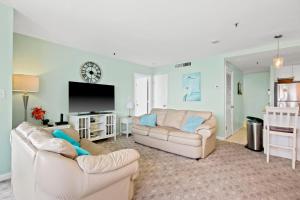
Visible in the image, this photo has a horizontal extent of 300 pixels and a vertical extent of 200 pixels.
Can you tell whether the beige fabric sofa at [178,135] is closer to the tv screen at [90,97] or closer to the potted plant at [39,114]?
the tv screen at [90,97]

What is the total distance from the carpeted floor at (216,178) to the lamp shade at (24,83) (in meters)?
1.50

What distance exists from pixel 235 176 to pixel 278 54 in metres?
3.35

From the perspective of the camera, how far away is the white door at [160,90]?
5.73 m

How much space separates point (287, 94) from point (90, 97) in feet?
19.3

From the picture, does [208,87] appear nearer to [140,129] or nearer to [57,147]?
[140,129]

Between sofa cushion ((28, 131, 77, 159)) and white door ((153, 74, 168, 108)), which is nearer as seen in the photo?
sofa cushion ((28, 131, 77, 159))

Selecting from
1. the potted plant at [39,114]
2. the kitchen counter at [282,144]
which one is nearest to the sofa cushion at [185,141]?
the kitchen counter at [282,144]

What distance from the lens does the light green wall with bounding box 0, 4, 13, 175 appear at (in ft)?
6.88

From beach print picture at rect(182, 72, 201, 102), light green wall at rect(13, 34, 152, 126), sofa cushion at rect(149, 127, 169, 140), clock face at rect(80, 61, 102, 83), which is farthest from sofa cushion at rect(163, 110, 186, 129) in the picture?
clock face at rect(80, 61, 102, 83)

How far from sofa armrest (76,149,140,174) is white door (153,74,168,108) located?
4442 mm

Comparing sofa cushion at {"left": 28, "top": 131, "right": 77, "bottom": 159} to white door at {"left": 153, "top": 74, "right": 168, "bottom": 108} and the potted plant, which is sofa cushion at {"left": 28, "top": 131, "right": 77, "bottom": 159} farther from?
white door at {"left": 153, "top": 74, "right": 168, "bottom": 108}

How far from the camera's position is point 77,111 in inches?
146

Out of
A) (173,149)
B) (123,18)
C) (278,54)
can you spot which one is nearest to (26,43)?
(123,18)

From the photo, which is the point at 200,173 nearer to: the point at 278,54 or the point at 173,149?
the point at 173,149
